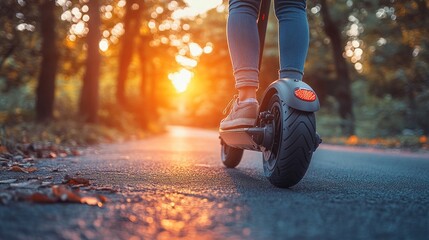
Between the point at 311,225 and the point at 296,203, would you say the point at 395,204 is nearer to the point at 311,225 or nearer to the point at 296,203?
the point at 296,203

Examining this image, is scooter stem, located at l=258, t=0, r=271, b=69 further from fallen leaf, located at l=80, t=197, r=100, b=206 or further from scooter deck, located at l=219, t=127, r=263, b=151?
fallen leaf, located at l=80, t=197, r=100, b=206

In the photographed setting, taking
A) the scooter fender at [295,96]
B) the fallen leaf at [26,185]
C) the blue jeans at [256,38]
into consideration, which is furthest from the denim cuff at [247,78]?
the fallen leaf at [26,185]

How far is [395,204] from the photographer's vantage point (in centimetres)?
192

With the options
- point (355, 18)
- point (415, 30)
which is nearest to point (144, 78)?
point (355, 18)

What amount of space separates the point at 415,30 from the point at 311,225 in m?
16.0

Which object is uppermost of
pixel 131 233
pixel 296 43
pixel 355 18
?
pixel 355 18

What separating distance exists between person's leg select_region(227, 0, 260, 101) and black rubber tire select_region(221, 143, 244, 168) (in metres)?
0.79

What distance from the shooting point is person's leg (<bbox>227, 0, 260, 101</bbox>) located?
2836 millimetres

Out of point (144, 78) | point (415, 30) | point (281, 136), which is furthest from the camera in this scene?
point (144, 78)

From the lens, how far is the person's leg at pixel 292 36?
8.86ft

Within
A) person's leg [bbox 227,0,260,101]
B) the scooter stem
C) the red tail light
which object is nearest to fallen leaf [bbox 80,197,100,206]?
the red tail light

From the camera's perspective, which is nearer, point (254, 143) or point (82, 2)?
point (254, 143)

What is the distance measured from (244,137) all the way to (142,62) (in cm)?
2060

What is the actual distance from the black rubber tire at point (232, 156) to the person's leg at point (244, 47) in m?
0.79
